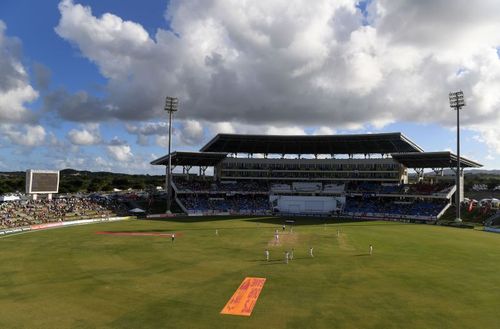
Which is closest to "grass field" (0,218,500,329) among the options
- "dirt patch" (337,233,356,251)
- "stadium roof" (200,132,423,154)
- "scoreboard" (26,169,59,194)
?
"dirt patch" (337,233,356,251)

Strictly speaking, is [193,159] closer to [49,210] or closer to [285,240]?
[49,210]

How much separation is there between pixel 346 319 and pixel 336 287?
5811 mm

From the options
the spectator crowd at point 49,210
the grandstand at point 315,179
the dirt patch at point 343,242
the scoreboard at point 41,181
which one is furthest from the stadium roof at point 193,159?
the dirt patch at point 343,242

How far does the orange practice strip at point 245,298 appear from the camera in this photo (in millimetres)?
20859

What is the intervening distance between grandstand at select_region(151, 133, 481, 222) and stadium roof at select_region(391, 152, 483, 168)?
0.53 ft

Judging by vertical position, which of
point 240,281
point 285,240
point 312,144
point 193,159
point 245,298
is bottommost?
point 245,298

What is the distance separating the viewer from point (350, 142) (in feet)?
292

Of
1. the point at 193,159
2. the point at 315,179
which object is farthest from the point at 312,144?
the point at 193,159

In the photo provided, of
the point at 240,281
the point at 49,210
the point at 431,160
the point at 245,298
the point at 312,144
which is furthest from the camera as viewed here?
the point at 312,144

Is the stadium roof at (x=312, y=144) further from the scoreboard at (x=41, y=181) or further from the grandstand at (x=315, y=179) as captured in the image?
the scoreboard at (x=41, y=181)

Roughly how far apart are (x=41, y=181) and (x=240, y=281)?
61.4m

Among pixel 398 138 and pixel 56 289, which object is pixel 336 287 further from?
pixel 398 138

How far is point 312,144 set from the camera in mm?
92812

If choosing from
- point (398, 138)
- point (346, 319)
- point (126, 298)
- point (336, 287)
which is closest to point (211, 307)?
point (126, 298)
